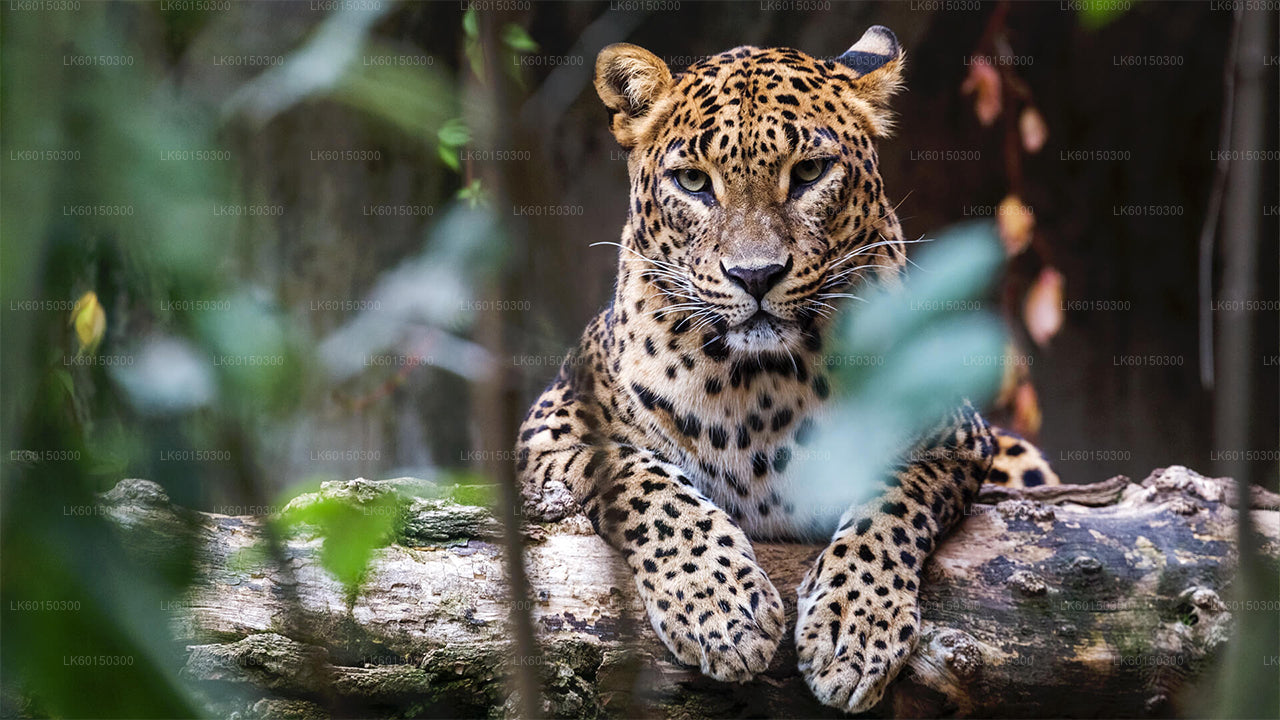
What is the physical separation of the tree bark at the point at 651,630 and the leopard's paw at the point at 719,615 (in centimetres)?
7

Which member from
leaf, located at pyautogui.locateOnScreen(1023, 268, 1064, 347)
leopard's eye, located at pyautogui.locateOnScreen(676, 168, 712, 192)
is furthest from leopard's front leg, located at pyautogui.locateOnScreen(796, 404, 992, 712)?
leaf, located at pyautogui.locateOnScreen(1023, 268, 1064, 347)

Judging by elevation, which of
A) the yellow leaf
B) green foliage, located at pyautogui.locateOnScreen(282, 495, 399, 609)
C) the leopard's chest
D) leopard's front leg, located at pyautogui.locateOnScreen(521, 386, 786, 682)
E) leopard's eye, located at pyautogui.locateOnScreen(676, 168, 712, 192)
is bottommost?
leopard's front leg, located at pyautogui.locateOnScreen(521, 386, 786, 682)

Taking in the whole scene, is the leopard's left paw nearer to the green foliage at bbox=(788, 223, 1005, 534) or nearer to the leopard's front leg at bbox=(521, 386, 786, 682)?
the leopard's front leg at bbox=(521, 386, 786, 682)

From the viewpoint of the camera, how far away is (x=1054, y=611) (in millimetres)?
3557

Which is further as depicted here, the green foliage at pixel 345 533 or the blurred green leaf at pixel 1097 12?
the blurred green leaf at pixel 1097 12

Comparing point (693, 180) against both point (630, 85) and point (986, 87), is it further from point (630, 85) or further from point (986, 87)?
point (986, 87)

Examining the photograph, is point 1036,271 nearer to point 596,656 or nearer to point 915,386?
point 596,656

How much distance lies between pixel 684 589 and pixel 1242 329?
2496 millimetres

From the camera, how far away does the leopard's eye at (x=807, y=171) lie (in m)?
3.59

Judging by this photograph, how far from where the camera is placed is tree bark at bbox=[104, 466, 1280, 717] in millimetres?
2939

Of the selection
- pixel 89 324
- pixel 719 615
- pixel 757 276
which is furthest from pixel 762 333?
pixel 89 324

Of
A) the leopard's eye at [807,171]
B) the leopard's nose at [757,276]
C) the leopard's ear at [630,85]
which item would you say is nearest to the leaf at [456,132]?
the leopard's ear at [630,85]

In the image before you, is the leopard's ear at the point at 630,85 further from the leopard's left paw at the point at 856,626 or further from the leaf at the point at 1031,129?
the leaf at the point at 1031,129

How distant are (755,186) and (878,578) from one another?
1.40 metres
